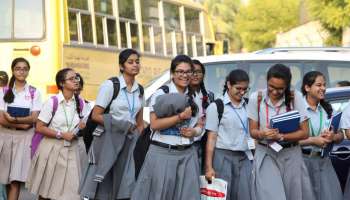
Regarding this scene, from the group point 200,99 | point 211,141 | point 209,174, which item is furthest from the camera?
point 200,99

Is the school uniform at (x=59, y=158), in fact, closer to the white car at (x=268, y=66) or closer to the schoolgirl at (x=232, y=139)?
the white car at (x=268, y=66)

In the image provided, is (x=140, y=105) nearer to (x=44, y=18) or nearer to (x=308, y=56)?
(x=308, y=56)

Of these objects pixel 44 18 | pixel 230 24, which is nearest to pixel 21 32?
pixel 44 18

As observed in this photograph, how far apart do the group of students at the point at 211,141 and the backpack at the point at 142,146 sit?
0.04 metres

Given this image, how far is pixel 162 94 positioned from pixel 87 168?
1.44 meters

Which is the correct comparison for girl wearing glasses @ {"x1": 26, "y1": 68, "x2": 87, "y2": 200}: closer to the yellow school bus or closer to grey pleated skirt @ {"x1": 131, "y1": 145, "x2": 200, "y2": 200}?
grey pleated skirt @ {"x1": 131, "y1": 145, "x2": 200, "y2": 200}

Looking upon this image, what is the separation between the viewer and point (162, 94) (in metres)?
6.92

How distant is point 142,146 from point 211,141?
570 mm

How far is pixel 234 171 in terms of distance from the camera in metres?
7.24

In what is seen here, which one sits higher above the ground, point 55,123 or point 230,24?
point 230,24

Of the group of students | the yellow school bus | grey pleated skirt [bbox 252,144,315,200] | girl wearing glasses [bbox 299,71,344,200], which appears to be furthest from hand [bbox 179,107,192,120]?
the yellow school bus

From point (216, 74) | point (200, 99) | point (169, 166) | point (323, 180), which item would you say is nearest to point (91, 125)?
point (200, 99)

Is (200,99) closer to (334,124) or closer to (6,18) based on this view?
(334,124)

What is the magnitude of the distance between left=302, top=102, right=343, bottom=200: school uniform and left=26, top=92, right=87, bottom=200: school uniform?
245 centimetres
